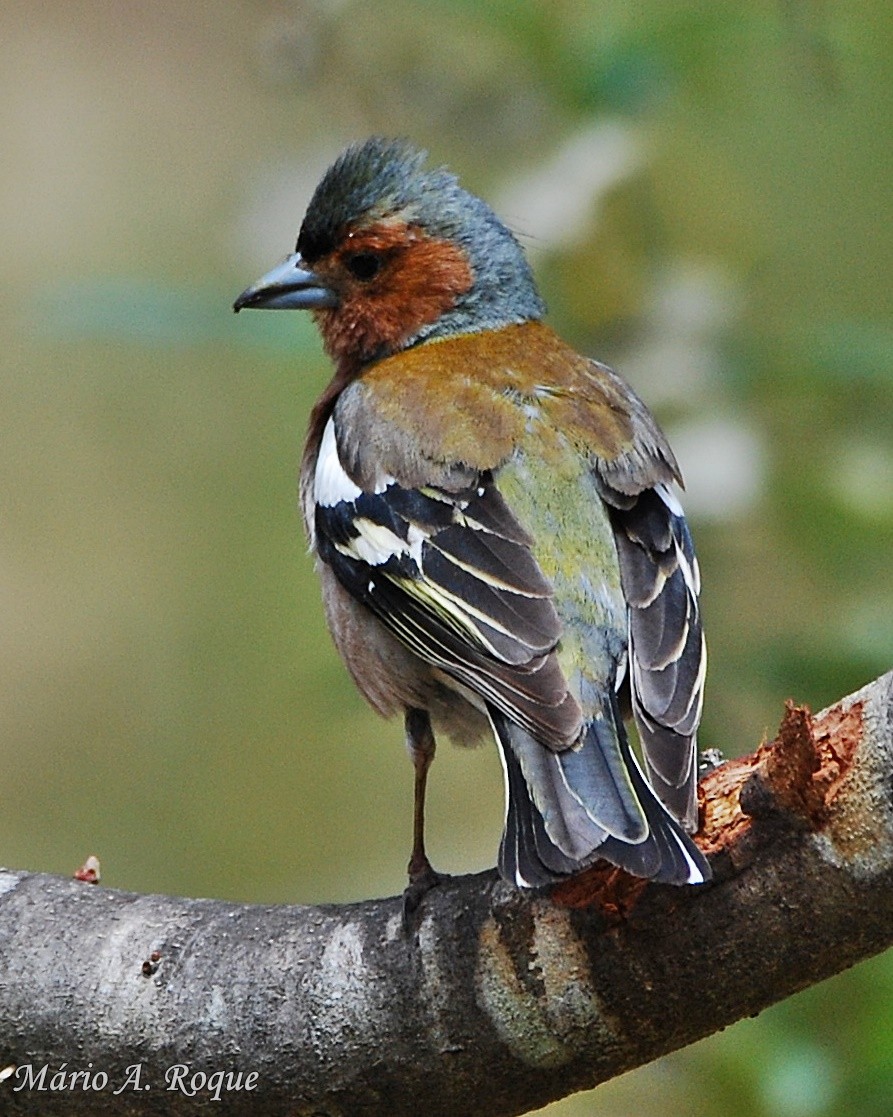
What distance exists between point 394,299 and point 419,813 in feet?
5.58

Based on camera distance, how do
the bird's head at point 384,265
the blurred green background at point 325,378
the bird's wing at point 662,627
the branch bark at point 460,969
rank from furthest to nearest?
the bird's head at point 384,265 → the blurred green background at point 325,378 → the bird's wing at point 662,627 → the branch bark at point 460,969

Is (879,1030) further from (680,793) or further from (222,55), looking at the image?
(222,55)

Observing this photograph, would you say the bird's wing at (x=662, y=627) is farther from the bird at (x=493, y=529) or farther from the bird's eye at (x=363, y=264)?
the bird's eye at (x=363, y=264)

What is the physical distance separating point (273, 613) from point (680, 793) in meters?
3.44

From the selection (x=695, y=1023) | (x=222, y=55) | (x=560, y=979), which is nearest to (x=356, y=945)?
(x=560, y=979)

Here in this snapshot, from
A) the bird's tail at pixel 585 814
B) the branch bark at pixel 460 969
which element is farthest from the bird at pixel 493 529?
the branch bark at pixel 460 969

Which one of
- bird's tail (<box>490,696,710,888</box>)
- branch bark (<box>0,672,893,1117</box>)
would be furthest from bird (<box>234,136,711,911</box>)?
branch bark (<box>0,672,893,1117</box>)

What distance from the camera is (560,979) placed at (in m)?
2.79

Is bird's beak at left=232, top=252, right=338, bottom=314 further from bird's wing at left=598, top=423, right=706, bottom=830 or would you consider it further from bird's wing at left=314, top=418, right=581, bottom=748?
bird's wing at left=598, top=423, right=706, bottom=830

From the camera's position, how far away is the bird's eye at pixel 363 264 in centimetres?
485

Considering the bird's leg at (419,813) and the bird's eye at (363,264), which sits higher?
the bird's eye at (363,264)

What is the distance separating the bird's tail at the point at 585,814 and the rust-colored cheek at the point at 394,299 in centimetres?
177

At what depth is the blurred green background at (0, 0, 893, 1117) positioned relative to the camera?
373 centimetres

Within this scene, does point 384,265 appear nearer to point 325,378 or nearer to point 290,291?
point 290,291
